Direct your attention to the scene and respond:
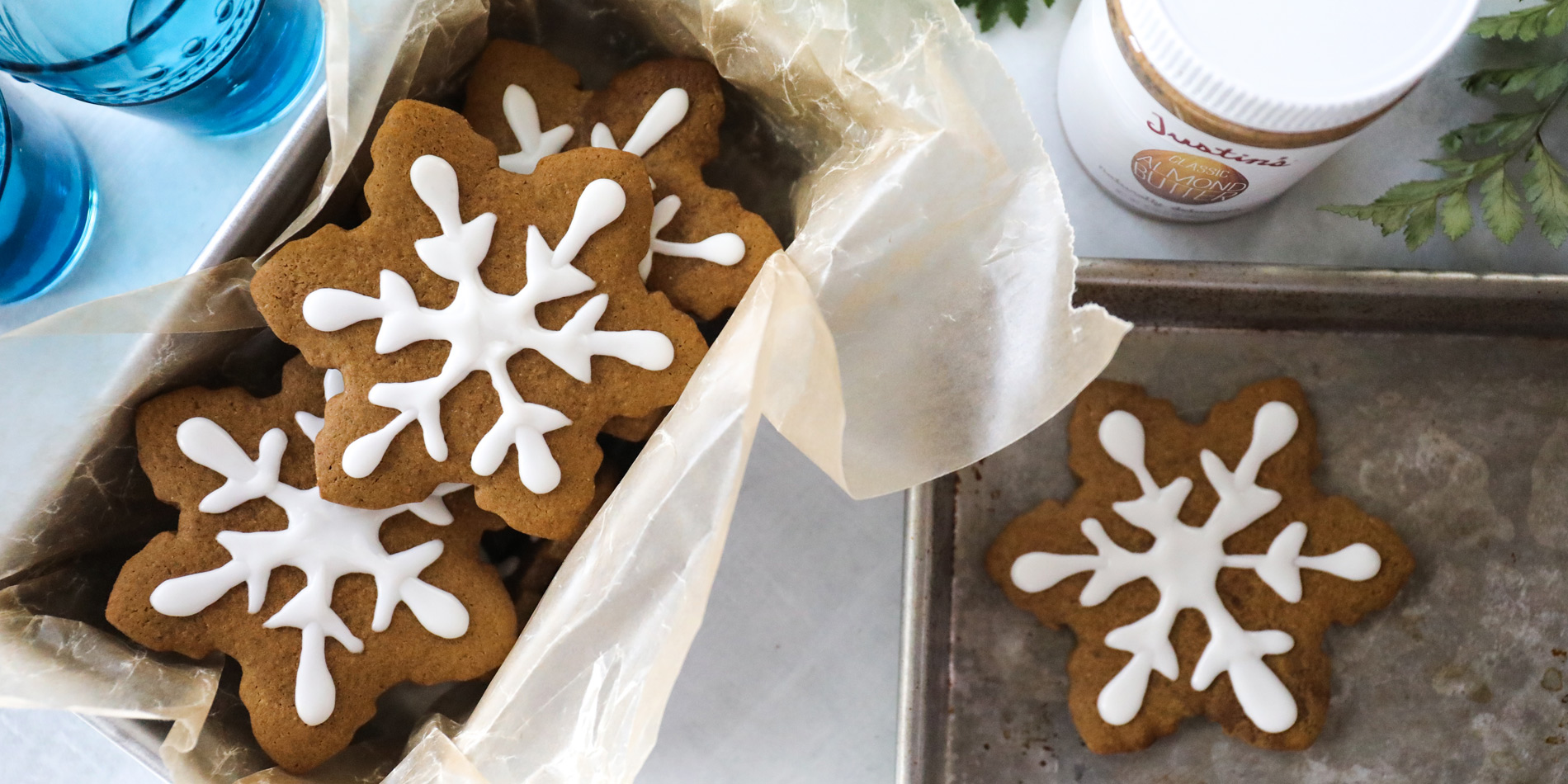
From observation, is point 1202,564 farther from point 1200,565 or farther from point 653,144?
point 653,144

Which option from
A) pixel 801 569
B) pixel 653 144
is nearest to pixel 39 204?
pixel 653 144

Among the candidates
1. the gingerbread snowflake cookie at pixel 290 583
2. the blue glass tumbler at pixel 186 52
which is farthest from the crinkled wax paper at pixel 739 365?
the blue glass tumbler at pixel 186 52

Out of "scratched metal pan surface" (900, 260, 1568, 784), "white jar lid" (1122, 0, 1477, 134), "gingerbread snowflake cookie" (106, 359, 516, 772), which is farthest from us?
"scratched metal pan surface" (900, 260, 1568, 784)

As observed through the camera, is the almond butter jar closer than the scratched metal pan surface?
Yes

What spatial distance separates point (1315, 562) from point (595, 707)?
477 millimetres

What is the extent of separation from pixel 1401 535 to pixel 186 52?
85cm

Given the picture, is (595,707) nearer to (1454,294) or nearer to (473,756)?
(473,756)

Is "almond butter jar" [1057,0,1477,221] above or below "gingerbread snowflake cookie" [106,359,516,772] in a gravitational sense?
above

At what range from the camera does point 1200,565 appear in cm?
70

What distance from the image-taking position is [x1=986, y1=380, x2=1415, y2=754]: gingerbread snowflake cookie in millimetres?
696

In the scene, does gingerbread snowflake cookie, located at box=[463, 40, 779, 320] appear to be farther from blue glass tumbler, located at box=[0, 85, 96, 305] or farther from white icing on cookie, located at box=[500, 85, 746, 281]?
blue glass tumbler, located at box=[0, 85, 96, 305]

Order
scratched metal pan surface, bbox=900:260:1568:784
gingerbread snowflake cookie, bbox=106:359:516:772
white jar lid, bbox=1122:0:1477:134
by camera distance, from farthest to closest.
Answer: scratched metal pan surface, bbox=900:260:1568:784 → gingerbread snowflake cookie, bbox=106:359:516:772 → white jar lid, bbox=1122:0:1477:134

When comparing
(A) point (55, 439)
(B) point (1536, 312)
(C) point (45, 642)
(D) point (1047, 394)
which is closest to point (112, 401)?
(A) point (55, 439)

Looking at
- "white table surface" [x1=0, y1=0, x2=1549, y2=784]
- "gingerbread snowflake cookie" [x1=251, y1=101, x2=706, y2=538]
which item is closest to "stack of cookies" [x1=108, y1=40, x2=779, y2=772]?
"gingerbread snowflake cookie" [x1=251, y1=101, x2=706, y2=538]
